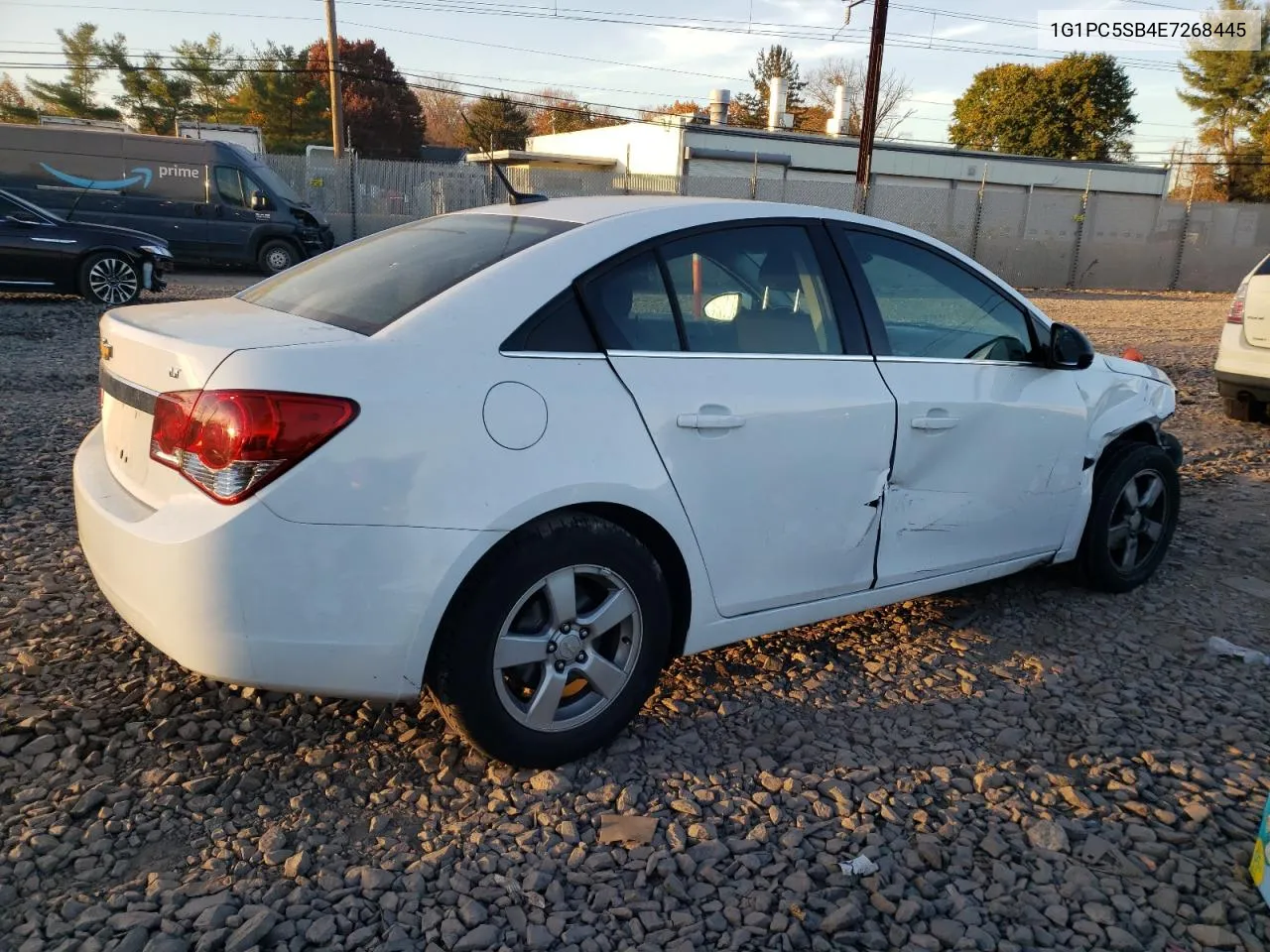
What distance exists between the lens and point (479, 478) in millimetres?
2467

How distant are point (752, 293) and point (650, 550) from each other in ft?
3.11

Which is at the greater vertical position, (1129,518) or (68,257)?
(68,257)

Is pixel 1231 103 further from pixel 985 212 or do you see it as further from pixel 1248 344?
pixel 1248 344

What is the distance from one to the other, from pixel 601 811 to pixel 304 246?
59.1 feet

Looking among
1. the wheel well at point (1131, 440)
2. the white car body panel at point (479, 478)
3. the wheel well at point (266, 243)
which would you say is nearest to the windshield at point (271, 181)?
the wheel well at point (266, 243)

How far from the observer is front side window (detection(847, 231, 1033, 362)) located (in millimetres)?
3482

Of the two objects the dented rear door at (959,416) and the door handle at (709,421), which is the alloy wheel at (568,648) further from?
the dented rear door at (959,416)

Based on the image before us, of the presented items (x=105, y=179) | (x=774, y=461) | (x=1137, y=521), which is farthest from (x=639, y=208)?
(x=105, y=179)

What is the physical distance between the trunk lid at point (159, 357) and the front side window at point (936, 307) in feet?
6.19

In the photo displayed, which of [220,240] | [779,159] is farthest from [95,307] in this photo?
[779,159]

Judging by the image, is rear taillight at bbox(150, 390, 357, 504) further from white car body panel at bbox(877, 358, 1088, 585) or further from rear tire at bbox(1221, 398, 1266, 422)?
rear tire at bbox(1221, 398, 1266, 422)

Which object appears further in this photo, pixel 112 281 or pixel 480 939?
pixel 112 281

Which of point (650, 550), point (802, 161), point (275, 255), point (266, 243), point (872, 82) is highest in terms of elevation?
point (872, 82)

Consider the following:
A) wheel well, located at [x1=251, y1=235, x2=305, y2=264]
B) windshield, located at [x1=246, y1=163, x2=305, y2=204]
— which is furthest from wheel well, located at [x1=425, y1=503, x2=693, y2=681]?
windshield, located at [x1=246, y1=163, x2=305, y2=204]
